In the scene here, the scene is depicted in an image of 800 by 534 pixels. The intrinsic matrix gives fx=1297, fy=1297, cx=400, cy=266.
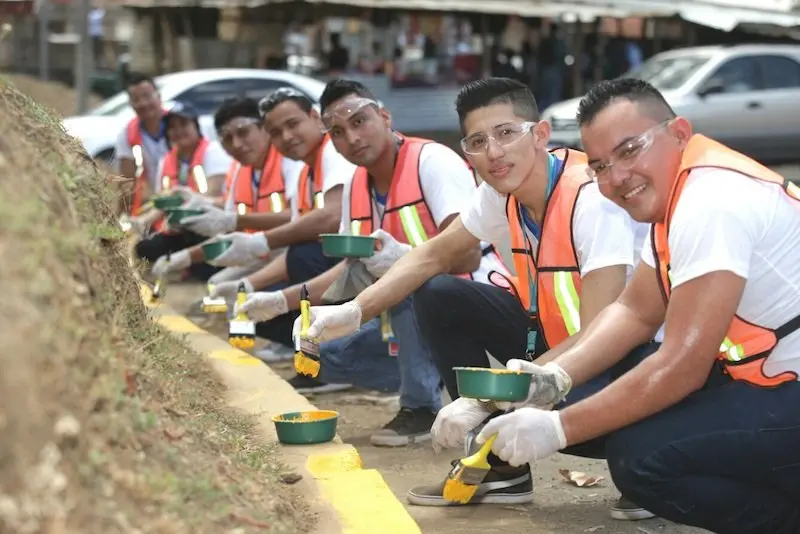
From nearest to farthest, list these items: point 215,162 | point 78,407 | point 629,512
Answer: point 78,407, point 629,512, point 215,162

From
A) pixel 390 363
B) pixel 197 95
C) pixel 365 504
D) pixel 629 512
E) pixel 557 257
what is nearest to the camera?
pixel 365 504

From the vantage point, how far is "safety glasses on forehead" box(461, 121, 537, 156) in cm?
478

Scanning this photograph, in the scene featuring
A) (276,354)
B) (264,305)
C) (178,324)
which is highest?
(264,305)

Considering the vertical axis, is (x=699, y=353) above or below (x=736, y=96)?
above

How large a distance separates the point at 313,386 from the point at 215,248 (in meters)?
1.11

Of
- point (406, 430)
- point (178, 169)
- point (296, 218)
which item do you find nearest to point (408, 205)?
point (406, 430)

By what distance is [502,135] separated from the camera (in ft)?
15.7

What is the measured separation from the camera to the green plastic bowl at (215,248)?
752 centimetres

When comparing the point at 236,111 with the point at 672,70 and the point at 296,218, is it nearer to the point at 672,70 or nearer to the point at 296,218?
the point at 296,218

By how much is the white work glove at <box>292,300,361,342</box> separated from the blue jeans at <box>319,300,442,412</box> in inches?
33.0

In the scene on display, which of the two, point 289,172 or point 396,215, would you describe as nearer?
point 396,215

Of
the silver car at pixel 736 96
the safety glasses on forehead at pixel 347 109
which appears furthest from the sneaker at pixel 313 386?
the silver car at pixel 736 96

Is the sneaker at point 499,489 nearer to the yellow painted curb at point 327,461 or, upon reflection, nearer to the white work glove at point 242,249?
the yellow painted curb at point 327,461

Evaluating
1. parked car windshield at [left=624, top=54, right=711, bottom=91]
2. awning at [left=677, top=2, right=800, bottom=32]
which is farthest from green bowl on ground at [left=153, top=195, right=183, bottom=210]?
awning at [left=677, top=2, right=800, bottom=32]
